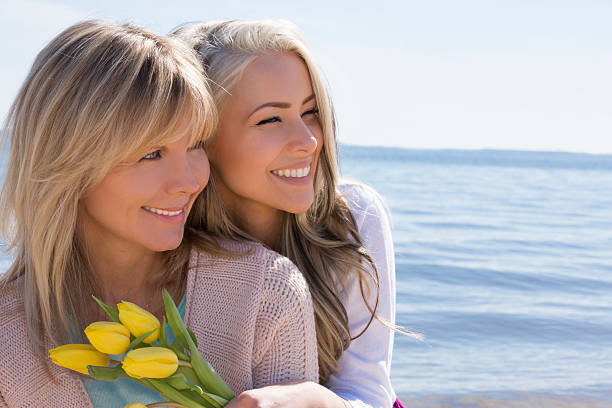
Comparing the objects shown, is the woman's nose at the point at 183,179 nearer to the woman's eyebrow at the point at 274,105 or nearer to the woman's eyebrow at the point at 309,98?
the woman's eyebrow at the point at 274,105

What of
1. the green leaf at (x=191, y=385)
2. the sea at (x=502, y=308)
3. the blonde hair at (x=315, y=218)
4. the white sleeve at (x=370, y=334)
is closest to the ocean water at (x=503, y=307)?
the sea at (x=502, y=308)

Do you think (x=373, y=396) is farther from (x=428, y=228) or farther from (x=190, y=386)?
(x=428, y=228)

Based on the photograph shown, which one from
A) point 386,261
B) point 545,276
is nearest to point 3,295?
point 386,261

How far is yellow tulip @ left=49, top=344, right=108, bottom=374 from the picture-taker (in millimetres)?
1465

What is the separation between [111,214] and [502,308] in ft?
17.2

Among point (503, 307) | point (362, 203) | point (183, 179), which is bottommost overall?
point (503, 307)

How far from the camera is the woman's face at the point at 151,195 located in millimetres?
1999

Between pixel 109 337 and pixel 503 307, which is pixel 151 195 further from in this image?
pixel 503 307

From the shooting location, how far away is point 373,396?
2.50m

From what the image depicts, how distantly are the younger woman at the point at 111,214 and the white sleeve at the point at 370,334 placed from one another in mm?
438

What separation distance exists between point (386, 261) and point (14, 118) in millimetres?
1406

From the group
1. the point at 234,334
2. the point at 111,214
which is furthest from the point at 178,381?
the point at 111,214

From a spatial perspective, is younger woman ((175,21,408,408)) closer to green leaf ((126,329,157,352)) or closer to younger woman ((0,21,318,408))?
younger woman ((0,21,318,408))

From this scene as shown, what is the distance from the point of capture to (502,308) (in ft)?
21.9
